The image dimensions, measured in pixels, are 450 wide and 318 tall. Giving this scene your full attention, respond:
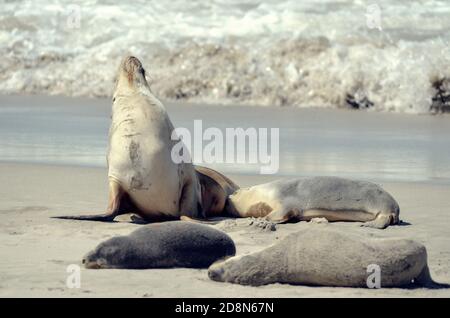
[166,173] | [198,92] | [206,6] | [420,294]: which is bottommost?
[420,294]

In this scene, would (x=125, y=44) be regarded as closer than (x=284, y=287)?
No

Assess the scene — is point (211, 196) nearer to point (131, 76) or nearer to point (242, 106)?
point (131, 76)

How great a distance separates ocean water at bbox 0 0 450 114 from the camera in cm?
1588

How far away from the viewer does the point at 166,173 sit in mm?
7723

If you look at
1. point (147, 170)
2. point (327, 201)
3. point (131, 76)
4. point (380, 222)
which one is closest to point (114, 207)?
point (147, 170)

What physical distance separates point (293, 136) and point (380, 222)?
458cm

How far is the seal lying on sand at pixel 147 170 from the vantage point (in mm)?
7695

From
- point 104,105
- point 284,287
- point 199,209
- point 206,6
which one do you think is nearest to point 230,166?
point 199,209

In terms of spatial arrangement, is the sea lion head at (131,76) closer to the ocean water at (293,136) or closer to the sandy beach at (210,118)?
the sandy beach at (210,118)

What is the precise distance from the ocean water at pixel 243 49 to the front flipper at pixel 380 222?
7492 millimetres

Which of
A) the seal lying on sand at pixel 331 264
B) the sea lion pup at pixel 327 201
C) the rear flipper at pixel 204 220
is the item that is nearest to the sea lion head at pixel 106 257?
the seal lying on sand at pixel 331 264

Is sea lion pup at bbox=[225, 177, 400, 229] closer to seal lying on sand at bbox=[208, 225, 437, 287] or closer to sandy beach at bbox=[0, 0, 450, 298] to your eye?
sandy beach at bbox=[0, 0, 450, 298]

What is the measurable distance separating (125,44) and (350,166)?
900 centimetres

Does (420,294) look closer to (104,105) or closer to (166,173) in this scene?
(166,173)
